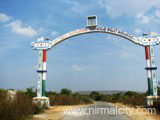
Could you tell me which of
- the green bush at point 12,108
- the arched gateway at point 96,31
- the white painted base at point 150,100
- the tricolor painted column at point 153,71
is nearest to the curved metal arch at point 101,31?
the arched gateway at point 96,31

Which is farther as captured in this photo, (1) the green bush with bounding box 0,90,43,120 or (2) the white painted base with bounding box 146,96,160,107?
(2) the white painted base with bounding box 146,96,160,107

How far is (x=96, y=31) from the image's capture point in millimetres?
12062

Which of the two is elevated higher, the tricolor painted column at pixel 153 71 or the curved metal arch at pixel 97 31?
the curved metal arch at pixel 97 31

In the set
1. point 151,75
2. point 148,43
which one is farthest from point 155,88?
point 148,43

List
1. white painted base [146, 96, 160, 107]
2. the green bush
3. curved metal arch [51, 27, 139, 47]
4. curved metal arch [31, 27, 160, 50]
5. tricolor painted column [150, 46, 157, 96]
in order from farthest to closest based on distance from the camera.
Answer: curved metal arch [51, 27, 139, 47]
curved metal arch [31, 27, 160, 50]
tricolor painted column [150, 46, 157, 96]
white painted base [146, 96, 160, 107]
the green bush

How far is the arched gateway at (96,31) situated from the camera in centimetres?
1098

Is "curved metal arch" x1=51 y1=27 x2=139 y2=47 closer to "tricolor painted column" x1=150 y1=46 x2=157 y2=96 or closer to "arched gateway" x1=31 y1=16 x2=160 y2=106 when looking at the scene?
"arched gateway" x1=31 y1=16 x2=160 y2=106

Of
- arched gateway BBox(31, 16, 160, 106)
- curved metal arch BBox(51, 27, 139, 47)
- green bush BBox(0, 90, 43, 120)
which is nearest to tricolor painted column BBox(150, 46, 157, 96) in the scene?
arched gateway BBox(31, 16, 160, 106)

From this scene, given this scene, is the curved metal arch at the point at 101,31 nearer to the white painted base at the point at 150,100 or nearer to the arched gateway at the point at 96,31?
the arched gateway at the point at 96,31

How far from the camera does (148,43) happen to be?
11.5 m

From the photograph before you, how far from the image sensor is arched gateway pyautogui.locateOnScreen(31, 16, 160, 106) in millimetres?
10977

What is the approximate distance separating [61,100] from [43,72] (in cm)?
500

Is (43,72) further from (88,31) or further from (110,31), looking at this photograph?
(110,31)

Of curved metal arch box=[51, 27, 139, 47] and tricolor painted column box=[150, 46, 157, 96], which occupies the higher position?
curved metal arch box=[51, 27, 139, 47]
